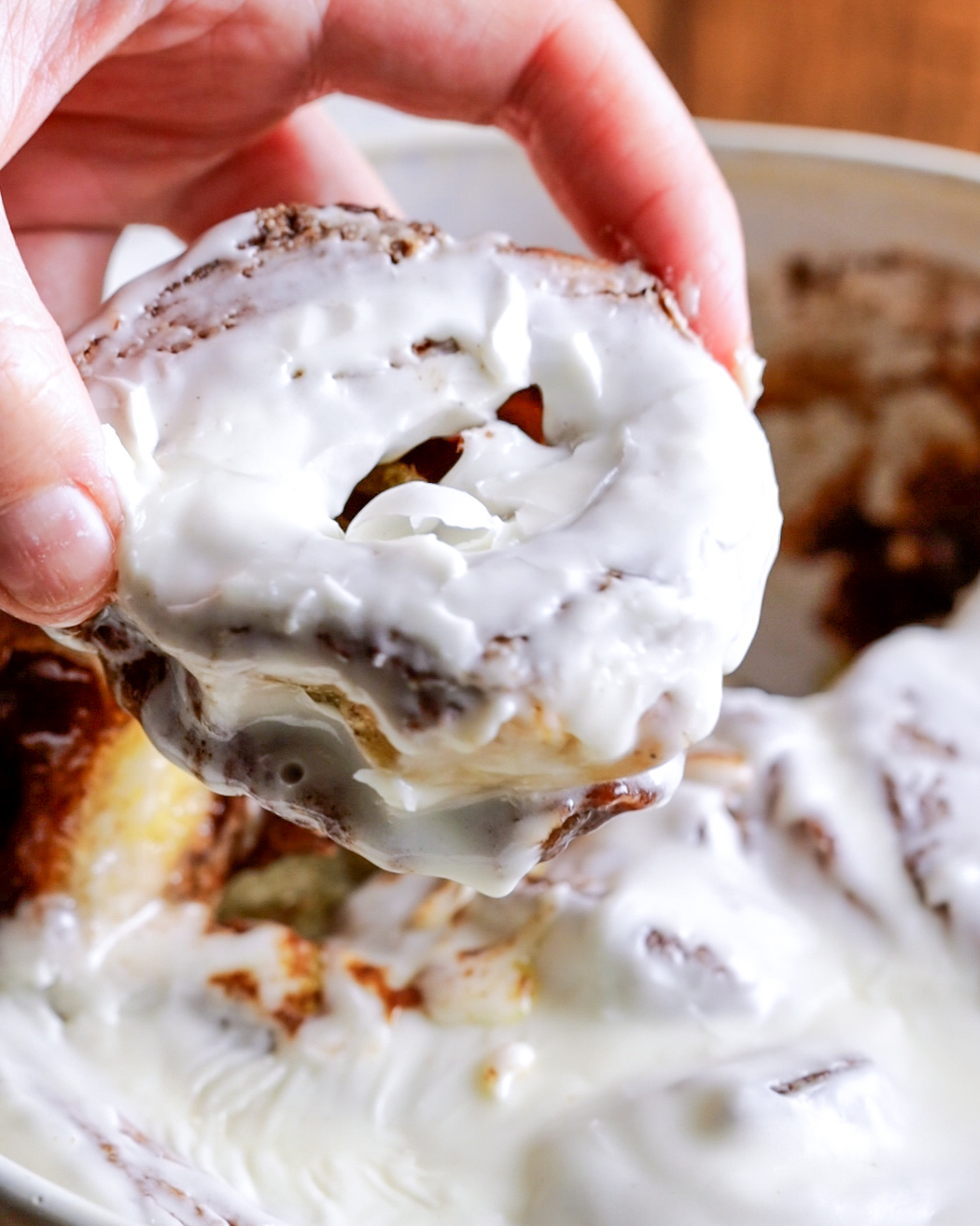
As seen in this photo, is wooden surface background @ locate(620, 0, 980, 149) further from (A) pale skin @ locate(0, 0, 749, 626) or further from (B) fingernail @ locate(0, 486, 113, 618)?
(B) fingernail @ locate(0, 486, 113, 618)

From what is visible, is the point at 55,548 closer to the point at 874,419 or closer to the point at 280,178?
the point at 280,178

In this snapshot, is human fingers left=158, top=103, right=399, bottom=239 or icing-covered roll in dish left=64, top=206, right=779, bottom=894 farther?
human fingers left=158, top=103, right=399, bottom=239

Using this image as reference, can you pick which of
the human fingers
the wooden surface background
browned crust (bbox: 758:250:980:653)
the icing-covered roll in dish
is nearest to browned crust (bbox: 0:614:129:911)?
the icing-covered roll in dish

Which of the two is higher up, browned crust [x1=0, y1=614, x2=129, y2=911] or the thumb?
the thumb

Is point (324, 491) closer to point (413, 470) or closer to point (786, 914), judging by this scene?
point (413, 470)

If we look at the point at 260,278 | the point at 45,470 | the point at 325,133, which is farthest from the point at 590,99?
the point at 45,470

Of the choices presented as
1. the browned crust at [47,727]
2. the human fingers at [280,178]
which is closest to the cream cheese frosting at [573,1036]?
the browned crust at [47,727]

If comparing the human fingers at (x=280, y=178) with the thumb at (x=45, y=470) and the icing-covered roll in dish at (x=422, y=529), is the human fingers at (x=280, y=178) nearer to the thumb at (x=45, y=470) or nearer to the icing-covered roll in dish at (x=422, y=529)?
the icing-covered roll in dish at (x=422, y=529)
